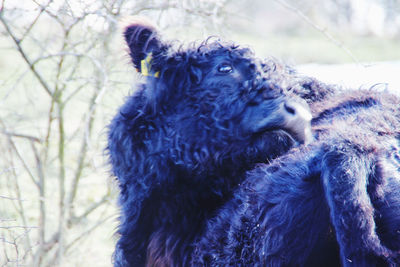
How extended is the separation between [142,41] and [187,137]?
2.50 feet

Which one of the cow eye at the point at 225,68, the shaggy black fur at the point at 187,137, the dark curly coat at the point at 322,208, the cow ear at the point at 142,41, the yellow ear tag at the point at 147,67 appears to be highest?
the cow ear at the point at 142,41

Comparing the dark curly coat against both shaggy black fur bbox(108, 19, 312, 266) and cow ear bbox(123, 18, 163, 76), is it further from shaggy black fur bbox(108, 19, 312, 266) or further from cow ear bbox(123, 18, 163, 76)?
cow ear bbox(123, 18, 163, 76)

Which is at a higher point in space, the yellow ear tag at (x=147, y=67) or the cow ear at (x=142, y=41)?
the cow ear at (x=142, y=41)

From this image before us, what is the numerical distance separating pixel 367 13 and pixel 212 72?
24.7m

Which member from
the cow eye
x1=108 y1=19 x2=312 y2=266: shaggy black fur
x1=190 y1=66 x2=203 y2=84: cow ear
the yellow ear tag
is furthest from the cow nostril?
the yellow ear tag

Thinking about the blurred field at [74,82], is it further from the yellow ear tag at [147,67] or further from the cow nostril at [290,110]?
the cow nostril at [290,110]

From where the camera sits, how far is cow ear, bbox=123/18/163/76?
9.59 ft

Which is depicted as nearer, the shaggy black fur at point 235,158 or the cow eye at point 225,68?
the shaggy black fur at point 235,158

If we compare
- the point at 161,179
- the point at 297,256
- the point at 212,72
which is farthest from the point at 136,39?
the point at 297,256

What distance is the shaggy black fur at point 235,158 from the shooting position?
2.09 meters

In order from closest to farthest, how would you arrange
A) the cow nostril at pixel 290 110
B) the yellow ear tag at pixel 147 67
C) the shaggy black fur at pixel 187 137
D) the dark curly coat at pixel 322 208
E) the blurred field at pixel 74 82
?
the dark curly coat at pixel 322 208 < the cow nostril at pixel 290 110 < the shaggy black fur at pixel 187 137 < the yellow ear tag at pixel 147 67 < the blurred field at pixel 74 82

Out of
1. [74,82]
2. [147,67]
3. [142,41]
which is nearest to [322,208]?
[147,67]

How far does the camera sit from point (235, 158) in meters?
2.71

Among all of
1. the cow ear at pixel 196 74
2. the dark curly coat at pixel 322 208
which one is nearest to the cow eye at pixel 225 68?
the cow ear at pixel 196 74
